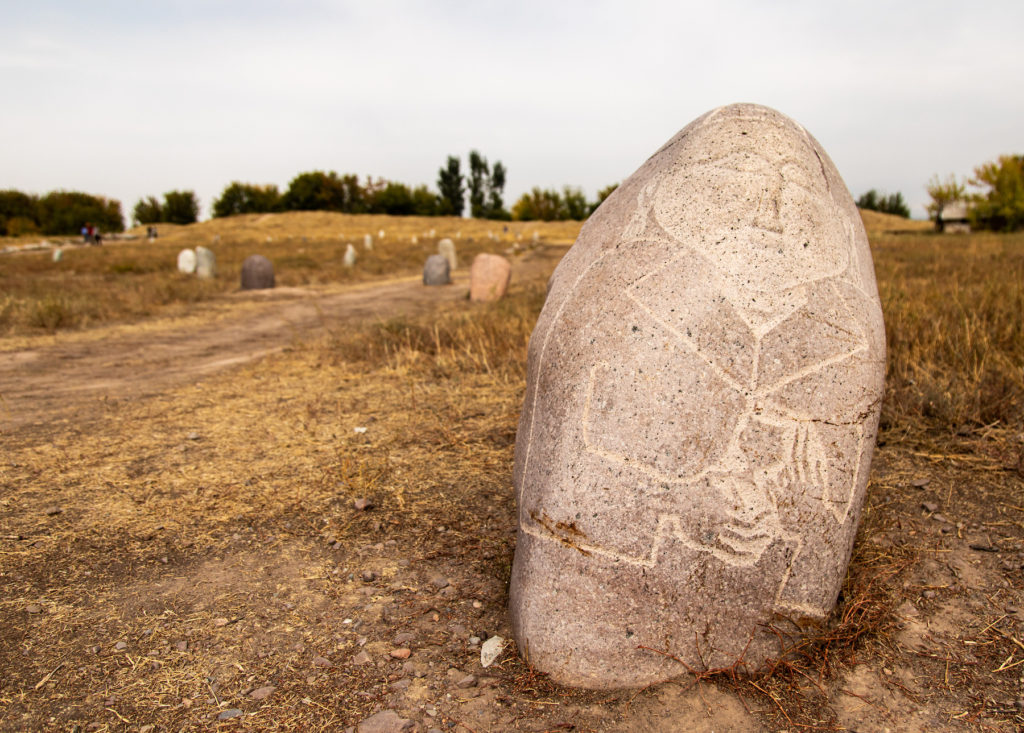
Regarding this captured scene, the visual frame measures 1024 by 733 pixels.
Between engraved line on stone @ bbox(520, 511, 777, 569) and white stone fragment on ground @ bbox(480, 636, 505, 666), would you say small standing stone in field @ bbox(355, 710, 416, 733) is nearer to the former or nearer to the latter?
white stone fragment on ground @ bbox(480, 636, 505, 666)

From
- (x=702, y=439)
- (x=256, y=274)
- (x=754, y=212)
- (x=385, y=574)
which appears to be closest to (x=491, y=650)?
(x=385, y=574)

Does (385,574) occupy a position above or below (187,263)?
below

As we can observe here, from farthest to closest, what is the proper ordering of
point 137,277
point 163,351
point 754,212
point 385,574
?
point 137,277, point 163,351, point 385,574, point 754,212

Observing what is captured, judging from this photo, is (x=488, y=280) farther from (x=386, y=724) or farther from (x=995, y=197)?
(x=995, y=197)

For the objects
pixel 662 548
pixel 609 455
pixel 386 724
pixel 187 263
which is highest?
pixel 187 263

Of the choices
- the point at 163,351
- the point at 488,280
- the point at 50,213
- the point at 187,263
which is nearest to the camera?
the point at 163,351

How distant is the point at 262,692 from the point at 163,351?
6185 millimetres

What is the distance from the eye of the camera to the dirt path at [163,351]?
5211mm

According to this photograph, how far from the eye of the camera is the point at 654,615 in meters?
1.90

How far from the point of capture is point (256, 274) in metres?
13.0

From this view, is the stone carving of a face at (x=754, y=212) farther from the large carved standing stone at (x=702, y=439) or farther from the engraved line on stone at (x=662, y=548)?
the engraved line on stone at (x=662, y=548)

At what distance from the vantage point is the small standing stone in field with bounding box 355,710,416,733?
1.83 metres

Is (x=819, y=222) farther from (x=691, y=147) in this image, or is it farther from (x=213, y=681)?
(x=213, y=681)

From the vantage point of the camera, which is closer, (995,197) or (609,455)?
(609,455)
